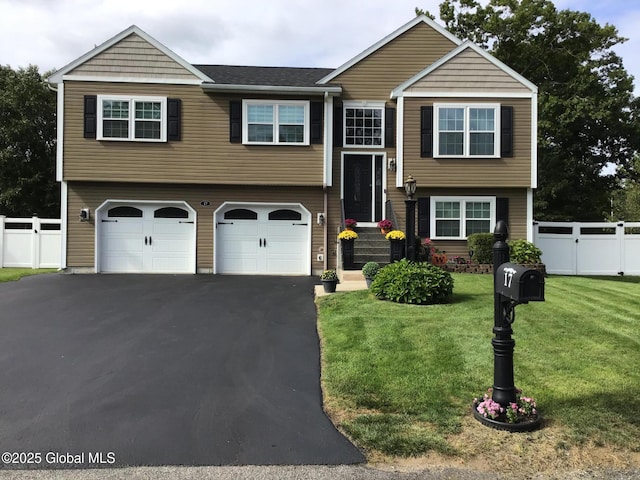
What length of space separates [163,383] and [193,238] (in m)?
8.67

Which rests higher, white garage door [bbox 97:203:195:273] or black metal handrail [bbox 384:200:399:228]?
black metal handrail [bbox 384:200:399:228]

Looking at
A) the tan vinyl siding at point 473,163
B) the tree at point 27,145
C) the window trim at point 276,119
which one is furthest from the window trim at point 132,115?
the tree at point 27,145

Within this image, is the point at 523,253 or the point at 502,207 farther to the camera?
the point at 502,207

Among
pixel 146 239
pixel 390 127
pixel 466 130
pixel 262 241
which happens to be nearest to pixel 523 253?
pixel 466 130

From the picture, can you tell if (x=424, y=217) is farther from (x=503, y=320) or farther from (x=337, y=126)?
(x=503, y=320)

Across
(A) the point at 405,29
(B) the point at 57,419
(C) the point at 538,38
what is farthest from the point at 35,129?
(C) the point at 538,38

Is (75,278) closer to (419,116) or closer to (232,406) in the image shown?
(232,406)

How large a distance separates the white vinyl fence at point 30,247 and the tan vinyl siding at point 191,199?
83.2 inches

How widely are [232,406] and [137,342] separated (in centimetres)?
262

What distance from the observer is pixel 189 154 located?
12625mm

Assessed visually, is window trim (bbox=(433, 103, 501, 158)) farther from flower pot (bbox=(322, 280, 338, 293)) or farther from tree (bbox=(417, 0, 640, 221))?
tree (bbox=(417, 0, 640, 221))

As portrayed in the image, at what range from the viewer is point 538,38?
21.8m

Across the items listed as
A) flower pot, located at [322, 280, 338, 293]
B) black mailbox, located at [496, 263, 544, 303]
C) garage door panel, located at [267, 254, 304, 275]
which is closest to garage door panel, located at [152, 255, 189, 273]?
garage door panel, located at [267, 254, 304, 275]

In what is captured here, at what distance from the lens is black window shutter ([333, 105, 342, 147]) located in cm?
1316
